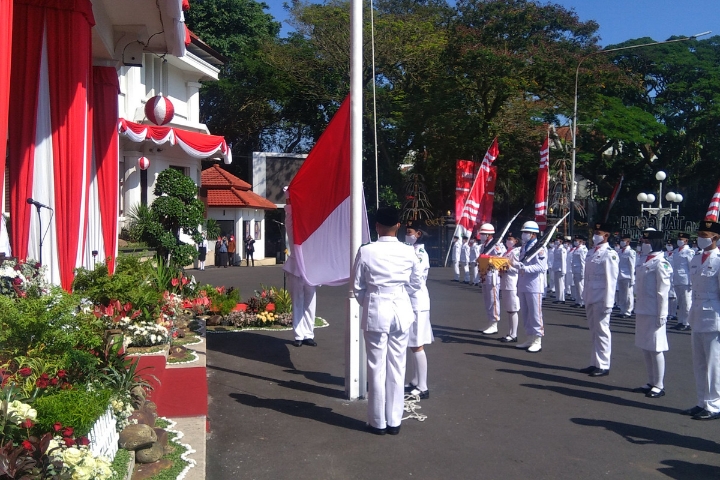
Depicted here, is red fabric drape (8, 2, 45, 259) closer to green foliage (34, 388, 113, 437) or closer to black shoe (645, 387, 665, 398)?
green foliage (34, 388, 113, 437)

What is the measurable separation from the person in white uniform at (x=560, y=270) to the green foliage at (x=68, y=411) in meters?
16.9

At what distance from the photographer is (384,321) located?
6.46m

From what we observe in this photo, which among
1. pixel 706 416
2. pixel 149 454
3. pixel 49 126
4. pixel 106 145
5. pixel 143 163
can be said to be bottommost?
pixel 706 416

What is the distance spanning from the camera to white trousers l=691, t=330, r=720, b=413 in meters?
7.27

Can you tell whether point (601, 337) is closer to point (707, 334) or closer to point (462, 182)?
point (707, 334)

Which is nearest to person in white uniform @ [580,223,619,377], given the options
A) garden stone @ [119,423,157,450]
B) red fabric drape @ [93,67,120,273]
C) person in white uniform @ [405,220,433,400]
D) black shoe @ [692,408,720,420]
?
black shoe @ [692,408,720,420]

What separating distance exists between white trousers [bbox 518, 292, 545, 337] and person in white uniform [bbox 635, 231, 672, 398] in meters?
2.42

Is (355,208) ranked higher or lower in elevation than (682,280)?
higher

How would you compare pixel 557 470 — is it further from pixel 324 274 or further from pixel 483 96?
pixel 483 96

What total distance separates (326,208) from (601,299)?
382 cm

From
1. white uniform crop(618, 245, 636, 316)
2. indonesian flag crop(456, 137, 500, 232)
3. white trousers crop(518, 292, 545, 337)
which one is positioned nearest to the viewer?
white trousers crop(518, 292, 545, 337)

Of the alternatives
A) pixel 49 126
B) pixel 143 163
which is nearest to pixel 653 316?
pixel 49 126

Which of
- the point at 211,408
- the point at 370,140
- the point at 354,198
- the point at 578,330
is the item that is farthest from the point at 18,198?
the point at 370,140

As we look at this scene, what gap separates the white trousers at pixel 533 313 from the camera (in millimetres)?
11055
